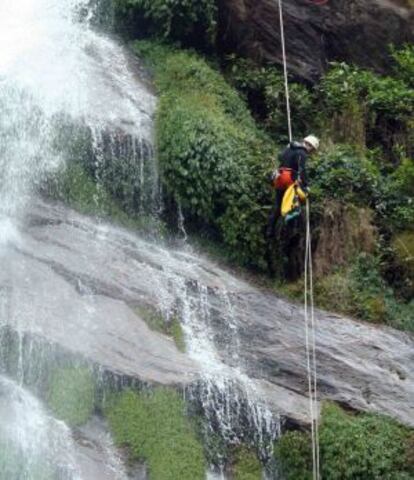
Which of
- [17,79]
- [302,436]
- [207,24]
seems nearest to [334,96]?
[207,24]

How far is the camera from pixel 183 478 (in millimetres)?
10250

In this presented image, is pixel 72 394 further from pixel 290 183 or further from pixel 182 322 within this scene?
pixel 290 183

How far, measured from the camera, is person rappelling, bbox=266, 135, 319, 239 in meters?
12.4

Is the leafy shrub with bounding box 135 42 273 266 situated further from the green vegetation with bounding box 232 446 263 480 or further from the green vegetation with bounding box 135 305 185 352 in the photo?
the green vegetation with bounding box 232 446 263 480

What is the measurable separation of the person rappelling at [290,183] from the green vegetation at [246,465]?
302cm

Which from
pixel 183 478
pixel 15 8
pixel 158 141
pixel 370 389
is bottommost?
pixel 183 478

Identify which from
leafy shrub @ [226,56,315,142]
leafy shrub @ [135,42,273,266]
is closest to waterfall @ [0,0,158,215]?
leafy shrub @ [135,42,273,266]

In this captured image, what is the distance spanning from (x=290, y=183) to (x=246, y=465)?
349 cm

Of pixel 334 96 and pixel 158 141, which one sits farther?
pixel 334 96

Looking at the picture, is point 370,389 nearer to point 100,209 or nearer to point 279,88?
point 100,209

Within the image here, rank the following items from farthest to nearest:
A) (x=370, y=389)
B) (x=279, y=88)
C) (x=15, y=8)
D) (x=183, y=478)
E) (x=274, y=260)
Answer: (x=15, y=8), (x=279, y=88), (x=274, y=260), (x=370, y=389), (x=183, y=478)

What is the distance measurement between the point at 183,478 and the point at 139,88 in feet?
21.3

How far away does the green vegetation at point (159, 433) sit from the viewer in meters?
10.3

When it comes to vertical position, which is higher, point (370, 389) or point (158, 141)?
point (158, 141)
